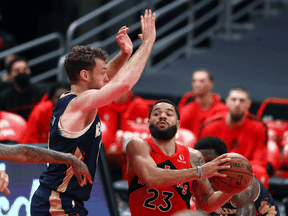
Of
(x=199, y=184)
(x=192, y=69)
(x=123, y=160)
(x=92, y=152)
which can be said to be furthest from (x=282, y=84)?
(x=92, y=152)

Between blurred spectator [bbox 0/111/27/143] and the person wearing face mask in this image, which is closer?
blurred spectator [bbox 0/111/27/143]

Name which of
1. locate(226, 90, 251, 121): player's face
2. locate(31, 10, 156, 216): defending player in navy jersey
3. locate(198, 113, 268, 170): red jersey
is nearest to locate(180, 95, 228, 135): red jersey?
locate(198, 113, 268, 170): red jersey

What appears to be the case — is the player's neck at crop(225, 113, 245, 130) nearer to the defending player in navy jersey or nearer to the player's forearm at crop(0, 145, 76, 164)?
the defending player in navy jersey

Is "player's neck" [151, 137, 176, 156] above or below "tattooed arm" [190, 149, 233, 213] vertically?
above

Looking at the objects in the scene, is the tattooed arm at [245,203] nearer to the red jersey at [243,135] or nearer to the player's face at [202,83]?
the red jersey at [243,135]

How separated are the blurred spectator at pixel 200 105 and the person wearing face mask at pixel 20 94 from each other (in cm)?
264

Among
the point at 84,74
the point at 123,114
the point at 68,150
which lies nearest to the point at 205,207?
the point at 68,150

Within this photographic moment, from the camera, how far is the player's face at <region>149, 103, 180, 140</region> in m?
3.92

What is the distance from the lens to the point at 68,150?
325cm

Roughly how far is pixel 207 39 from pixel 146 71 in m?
1.86

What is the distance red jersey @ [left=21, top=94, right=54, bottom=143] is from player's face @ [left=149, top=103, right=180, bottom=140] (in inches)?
128

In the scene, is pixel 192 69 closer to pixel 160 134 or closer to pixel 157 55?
pixel 157 55

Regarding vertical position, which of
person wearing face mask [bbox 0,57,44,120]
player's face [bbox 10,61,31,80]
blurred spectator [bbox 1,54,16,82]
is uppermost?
blurred spectator [bbox 1,54,16,82]

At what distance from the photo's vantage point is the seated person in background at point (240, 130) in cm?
668
